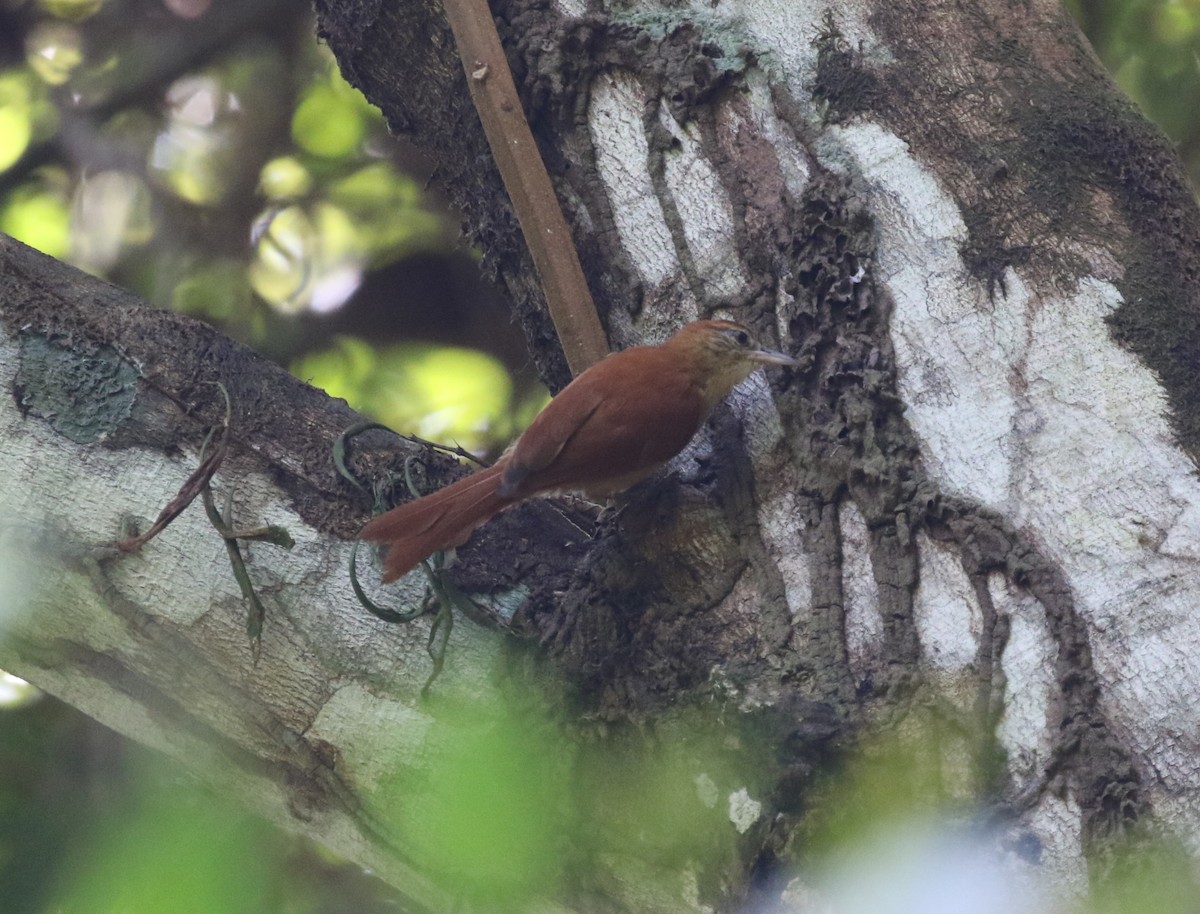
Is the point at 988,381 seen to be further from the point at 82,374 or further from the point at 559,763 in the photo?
the point at 82,374

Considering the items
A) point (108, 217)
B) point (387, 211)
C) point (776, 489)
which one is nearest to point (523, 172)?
point (776, 489)

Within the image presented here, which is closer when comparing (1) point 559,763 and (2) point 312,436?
(1) point 559,763

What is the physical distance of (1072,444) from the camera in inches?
68.7

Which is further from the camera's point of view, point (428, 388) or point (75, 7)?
point (75, 7)

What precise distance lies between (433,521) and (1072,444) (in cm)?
97

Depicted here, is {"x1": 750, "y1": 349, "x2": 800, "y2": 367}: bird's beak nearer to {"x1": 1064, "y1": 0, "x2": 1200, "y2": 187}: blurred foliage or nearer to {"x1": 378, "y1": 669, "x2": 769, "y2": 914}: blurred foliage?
{"x1": 378, "y1": 669, "x2": 769, "y2": 914}: blurred foliage

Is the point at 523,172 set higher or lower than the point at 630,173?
lower

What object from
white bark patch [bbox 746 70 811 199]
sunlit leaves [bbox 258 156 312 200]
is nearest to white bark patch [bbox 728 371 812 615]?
white bark patch [bbox 746 70 811 199]

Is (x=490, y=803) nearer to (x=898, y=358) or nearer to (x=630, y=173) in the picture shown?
(x=898, y=358)

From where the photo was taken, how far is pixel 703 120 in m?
2.21

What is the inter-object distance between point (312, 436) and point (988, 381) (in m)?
1.12

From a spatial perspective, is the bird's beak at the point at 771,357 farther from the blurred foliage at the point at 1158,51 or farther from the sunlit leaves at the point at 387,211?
the blurred foliage at the point at 1158,51

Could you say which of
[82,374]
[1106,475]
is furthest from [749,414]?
[82,374]

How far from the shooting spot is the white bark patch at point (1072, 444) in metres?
1.56
